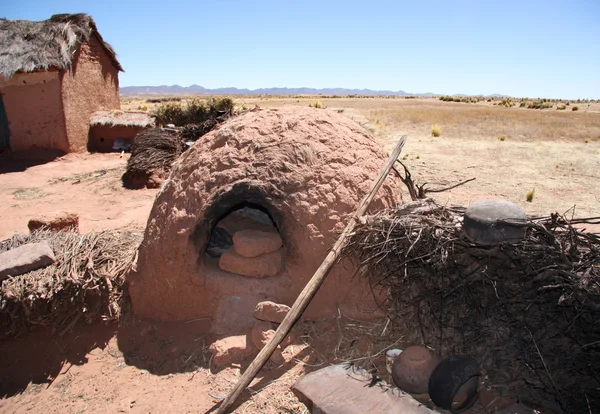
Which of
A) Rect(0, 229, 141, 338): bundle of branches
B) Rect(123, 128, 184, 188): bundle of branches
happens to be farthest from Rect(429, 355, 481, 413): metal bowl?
Rect(123, 128, 184, 188): bundle of branches

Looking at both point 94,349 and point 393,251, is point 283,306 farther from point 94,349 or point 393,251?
point 94,349

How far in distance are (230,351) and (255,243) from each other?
98cm

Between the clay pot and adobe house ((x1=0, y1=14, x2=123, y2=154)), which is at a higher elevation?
adobe house ((x1=0, y1=14, x2=123, y2=154))

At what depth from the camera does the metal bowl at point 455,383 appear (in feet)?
8.96

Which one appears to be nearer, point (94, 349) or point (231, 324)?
point (231, 324)

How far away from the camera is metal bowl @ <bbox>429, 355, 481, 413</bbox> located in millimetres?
2732

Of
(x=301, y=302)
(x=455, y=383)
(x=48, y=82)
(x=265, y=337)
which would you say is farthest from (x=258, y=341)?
(x=48, y=82)

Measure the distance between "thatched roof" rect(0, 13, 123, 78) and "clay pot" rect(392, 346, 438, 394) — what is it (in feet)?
37.3

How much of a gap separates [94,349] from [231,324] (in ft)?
4.97

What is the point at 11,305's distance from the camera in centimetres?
417

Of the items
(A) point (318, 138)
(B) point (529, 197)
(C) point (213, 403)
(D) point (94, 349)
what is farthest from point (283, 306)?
(B) point (529, 197)

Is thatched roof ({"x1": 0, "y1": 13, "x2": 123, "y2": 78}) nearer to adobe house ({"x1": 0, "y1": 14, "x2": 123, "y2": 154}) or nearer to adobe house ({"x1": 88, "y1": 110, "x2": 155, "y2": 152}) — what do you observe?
adobe house ({"x1": 0, "y1": 14, "x2": 123, "y2": 154})

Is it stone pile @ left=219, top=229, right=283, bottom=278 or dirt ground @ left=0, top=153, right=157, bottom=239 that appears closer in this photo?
stone pile @ left=219, top=229, right=283, bottom=278

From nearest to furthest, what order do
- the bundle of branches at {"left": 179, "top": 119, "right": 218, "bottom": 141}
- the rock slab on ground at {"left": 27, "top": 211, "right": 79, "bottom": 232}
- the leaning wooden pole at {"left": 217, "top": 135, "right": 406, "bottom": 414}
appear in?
1. the leaning wooden pole at {"left": 217, "top": 135, "right": 406, "bottom": 414}
2. the rock slab on ground at {"left": 27, "top": 211, "right": 79, "bottom": 232}
3. the bundle of branches at {"left": 179, "top": 119, "right": 218, "bottom": 141}
